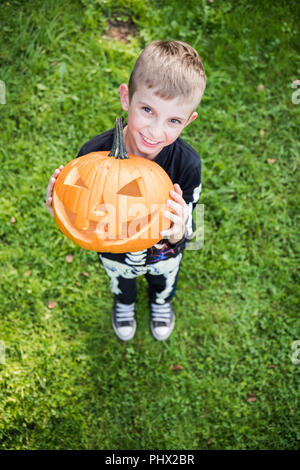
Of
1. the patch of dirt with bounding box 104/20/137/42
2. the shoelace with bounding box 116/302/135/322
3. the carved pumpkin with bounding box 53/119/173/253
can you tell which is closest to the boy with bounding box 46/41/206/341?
the carved pumpkin with bounding box 53/119/173/253

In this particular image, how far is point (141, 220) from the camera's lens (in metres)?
1.96

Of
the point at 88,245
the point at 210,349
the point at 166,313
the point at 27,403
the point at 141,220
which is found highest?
the point at 141,220

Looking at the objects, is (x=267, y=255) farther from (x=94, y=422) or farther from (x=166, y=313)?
(x=94, y=422)

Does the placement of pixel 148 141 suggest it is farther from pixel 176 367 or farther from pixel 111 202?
pixel 176 367

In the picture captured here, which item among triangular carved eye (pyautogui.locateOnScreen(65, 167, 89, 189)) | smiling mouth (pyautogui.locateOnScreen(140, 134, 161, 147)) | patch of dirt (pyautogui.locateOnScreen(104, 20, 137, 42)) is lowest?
triangular carved eye (pyautogui.locateOnScreen(65, 167, 89, 189))

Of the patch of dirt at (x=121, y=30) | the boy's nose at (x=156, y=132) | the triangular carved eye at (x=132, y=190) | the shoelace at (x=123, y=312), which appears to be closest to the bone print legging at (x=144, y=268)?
the shoelace at (x=123, y=312)

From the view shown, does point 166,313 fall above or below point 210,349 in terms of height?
above

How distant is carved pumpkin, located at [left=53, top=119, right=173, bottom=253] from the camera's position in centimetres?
188

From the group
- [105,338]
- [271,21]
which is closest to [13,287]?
[105,338]

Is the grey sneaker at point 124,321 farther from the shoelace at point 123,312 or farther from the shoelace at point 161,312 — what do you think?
the shoelace at point 161,312

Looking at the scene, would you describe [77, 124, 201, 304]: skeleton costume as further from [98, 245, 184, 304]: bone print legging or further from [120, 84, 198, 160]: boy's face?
[120, 84, 198, 160]: boy's face

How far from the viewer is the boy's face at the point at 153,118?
190 cm

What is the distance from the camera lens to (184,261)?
12.6ft

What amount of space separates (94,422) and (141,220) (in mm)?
2373
